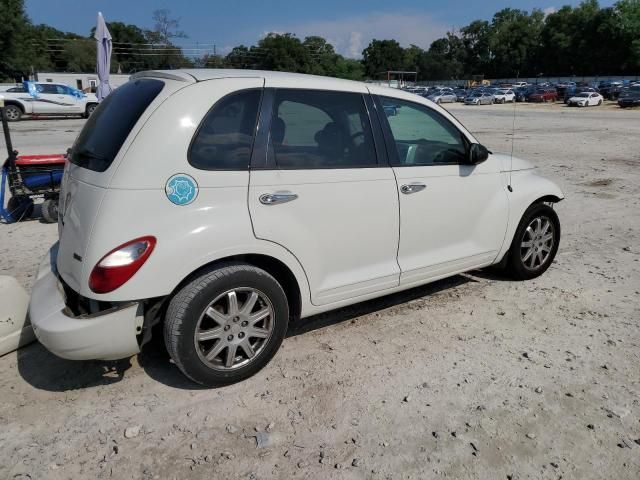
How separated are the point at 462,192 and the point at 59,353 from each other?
119 inches

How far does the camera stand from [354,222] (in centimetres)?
348

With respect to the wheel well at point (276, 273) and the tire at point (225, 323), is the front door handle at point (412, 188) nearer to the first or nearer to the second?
the wheel well at point (276, 273)

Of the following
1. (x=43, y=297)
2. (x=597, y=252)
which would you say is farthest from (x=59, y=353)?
(x=597, y=252)

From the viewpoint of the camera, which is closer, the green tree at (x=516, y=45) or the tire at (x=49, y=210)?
the tire at (x=49, y=210)

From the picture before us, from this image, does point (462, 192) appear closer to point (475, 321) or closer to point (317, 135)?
point (475, 321)

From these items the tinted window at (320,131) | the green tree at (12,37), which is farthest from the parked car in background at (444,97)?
the tinted window at (320,131)

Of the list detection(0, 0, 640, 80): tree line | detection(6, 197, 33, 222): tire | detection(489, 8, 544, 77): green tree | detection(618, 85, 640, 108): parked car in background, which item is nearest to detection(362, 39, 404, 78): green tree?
detection(0, 0, 640, 80): tree line

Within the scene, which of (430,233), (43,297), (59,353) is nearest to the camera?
(59,353)

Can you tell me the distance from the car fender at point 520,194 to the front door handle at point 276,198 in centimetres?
220

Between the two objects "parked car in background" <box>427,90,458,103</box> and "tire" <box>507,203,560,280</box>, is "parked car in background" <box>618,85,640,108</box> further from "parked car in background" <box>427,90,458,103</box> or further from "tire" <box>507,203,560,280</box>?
"tire" <box>507,203,560,280</box>

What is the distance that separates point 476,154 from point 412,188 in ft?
2.49

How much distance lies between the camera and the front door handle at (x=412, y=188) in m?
3.71

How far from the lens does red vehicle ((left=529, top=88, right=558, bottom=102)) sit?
58500 mm

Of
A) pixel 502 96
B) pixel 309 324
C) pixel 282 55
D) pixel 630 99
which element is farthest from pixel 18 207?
pixel 282 55
